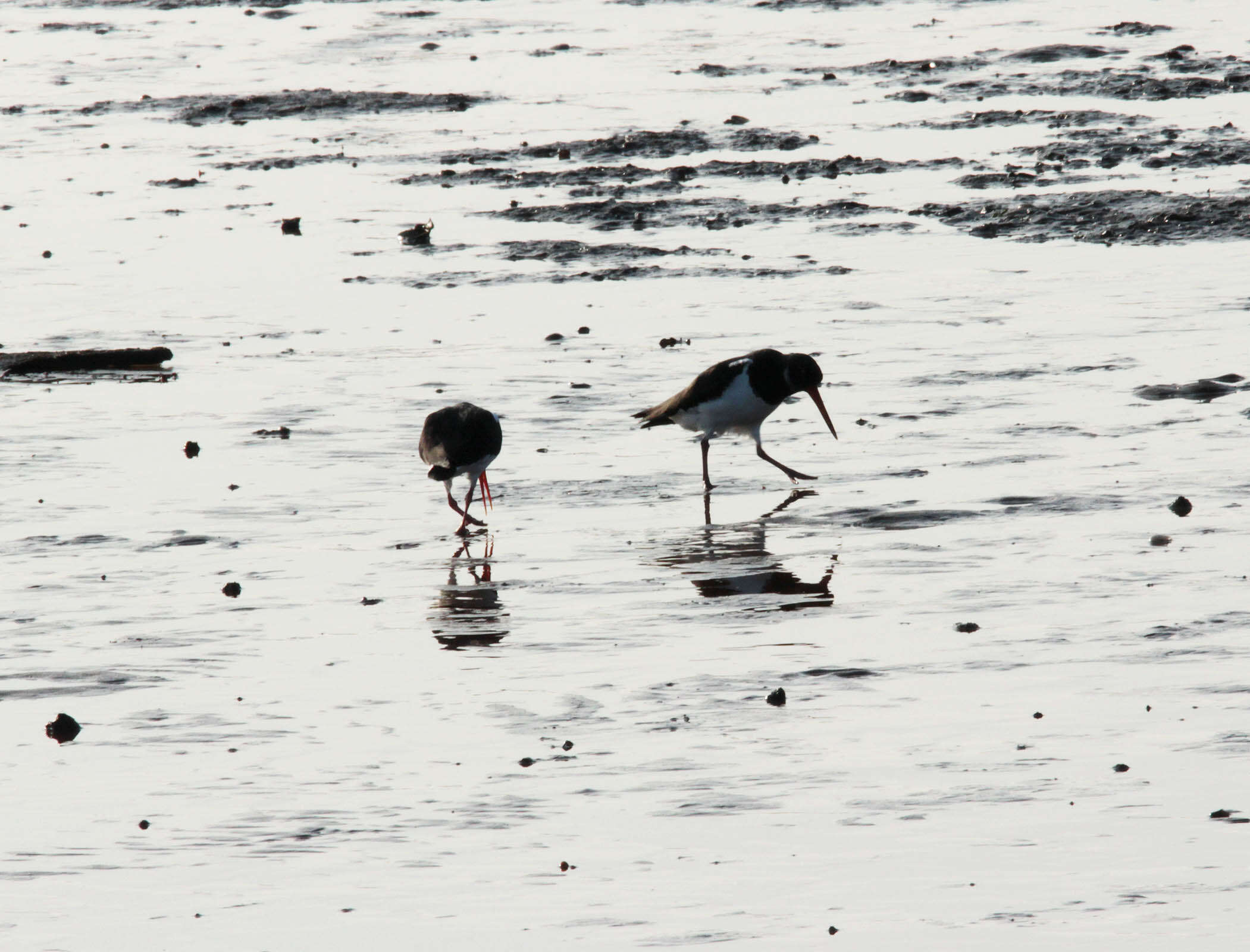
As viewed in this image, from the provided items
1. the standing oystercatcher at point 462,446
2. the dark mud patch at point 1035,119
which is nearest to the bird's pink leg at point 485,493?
the standing oystercatcher at point 462,446

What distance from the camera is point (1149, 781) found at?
19.8 ft

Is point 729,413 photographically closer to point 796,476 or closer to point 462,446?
point 796,476

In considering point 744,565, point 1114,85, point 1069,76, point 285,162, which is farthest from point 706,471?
point 1069,76

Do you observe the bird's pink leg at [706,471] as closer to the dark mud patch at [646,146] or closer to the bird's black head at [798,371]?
the bird's black head at [798,371]

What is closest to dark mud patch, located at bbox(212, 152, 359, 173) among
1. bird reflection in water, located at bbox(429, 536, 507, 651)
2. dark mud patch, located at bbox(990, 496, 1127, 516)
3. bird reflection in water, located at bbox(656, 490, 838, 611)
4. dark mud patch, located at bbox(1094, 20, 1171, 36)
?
dark mud patch, located at bbox(1094, 20, 1171, 36)

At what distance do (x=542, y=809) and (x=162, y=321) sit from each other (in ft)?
32.6

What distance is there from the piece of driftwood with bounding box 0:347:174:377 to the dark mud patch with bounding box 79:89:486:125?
1254 centimetres

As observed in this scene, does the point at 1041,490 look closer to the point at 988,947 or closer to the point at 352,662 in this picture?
the point at 352,662

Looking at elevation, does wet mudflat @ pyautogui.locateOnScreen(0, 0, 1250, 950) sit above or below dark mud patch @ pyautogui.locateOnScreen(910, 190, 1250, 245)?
below

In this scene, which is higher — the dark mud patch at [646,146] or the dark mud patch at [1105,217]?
the dark mud patch at [646,146]

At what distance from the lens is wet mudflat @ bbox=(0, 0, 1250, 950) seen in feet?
18.3

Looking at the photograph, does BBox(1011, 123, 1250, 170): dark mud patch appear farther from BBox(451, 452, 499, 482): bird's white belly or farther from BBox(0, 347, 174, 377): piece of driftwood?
BBox(451, 452, 499, 482): bird's white belly

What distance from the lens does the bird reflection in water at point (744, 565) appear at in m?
8.57

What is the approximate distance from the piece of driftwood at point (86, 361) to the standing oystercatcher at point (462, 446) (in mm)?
3776
